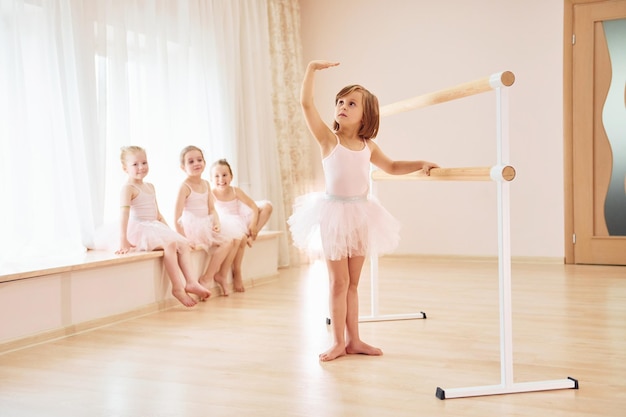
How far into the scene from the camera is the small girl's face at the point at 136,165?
3646mm

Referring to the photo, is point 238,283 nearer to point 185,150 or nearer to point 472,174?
point 185,150

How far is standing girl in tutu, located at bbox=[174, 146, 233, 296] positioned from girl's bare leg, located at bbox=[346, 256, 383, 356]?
1.50 metres

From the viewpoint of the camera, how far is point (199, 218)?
3.94 m

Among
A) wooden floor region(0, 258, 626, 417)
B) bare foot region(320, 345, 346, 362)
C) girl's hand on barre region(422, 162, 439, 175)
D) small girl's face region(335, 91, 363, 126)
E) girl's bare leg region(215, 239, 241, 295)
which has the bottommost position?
wooden floor region(0, 258, 626, 417)

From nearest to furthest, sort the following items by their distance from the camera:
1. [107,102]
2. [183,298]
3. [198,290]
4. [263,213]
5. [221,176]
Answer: [183,298], [198,290], [107,102], [221,176], [263,213]

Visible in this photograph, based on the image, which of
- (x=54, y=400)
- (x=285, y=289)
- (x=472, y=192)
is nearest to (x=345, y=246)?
(x=54, y=400)

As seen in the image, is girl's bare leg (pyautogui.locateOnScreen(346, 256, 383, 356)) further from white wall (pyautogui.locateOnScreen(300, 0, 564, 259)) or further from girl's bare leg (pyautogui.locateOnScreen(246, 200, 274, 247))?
white wall (pyautogui.locateOnScreen(300, 0, 564, 259))

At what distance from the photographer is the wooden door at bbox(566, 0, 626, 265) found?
192 inches

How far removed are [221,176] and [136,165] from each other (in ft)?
2.34

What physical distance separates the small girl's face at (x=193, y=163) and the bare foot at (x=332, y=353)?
1.80m

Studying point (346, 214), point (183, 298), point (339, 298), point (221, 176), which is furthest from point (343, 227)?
point (221, 176)

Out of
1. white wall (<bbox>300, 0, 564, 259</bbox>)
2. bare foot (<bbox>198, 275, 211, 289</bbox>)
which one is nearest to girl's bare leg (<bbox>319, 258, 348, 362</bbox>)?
bare foot (<bbox>198, 275, 211, 289</bbox>)

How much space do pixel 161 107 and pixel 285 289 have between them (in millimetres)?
1366

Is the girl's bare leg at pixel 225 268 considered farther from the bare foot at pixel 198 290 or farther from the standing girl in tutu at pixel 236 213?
the bare foot at pixel 198 290
